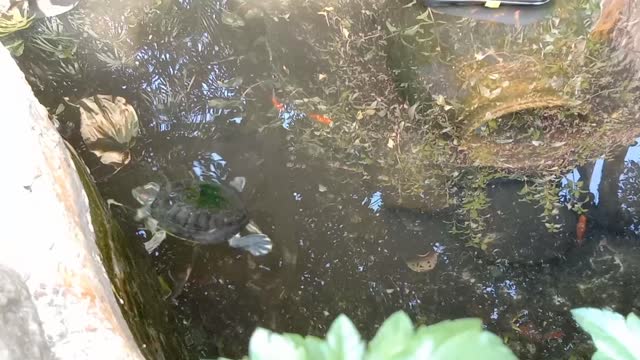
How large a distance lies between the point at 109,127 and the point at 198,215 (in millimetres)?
640

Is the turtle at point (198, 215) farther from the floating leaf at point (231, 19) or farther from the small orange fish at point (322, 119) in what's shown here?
the floating leaf at point (231, 19)

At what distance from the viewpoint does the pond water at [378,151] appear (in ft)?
8.21

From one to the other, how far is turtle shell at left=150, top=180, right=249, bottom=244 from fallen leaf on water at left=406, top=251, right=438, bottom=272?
2.42ft

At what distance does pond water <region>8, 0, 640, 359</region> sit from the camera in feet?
8.21

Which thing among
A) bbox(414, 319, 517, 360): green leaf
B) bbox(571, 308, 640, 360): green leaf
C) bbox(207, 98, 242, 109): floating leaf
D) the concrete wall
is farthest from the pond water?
bbox(414, 319, 517, 360): green leaf

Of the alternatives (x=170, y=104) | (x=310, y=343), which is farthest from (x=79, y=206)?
(x=310, y=343)

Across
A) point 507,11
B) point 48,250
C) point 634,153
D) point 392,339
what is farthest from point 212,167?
point 392,339

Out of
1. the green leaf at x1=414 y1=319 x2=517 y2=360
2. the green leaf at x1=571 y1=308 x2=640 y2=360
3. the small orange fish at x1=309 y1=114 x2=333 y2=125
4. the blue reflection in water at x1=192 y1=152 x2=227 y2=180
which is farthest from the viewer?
the small orange fish at x1=309 y1=114 x2=333 y2=125

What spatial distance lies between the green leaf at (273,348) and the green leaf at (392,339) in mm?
87

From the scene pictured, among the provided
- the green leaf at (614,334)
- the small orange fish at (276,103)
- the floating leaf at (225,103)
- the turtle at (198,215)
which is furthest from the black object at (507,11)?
the green leaf at (614,334)

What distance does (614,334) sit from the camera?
0.79 metres

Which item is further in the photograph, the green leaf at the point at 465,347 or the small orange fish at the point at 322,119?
the small orange fish at the point at 322,119

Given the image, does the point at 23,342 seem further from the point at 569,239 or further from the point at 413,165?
the point at 569,239

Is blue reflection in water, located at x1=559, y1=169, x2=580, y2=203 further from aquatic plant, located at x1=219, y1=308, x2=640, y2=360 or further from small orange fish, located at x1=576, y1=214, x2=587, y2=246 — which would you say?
aquatic plant, located at x1=219, y1=308, x2=640, y2=360
